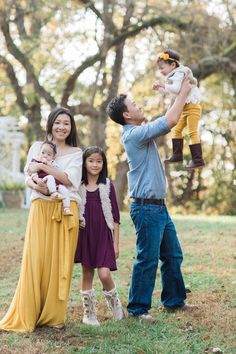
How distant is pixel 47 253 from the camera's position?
5.36 meters

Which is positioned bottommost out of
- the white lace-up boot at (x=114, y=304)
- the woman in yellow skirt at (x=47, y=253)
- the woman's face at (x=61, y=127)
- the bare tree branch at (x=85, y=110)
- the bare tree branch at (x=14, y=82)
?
the white lace-up boot at (x=114, y=304)

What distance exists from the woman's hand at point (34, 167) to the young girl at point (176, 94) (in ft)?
3.93

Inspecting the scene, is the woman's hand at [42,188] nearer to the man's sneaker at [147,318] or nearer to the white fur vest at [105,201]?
the white fur vest at [105,201]

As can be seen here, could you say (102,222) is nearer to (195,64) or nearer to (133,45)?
(195,64)

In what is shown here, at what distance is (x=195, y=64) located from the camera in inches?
737

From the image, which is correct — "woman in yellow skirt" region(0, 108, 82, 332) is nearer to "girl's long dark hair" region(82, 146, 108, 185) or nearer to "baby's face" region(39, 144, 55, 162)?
"baby's face" region(39, 144, 55, 162)

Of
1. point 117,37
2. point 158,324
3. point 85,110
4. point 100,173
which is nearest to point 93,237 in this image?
point 100,173

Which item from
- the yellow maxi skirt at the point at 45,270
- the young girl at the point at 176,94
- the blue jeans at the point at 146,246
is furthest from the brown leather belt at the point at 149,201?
the yellow maxi skirt at the point at 45,270

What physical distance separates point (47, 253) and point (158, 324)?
1137 millimetres

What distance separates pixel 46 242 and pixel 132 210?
83 cm

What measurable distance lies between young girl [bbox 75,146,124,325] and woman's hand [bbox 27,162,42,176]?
48cm

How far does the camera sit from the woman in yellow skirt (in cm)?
529


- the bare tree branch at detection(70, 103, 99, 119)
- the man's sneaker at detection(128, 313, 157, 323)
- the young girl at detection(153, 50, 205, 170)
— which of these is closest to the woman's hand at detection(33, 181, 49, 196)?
the young girl at detection(153, 50, 205, 170)

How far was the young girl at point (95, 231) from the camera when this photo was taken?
5602 millimetres
